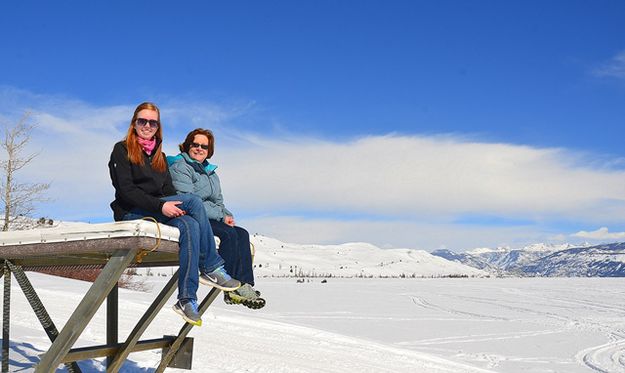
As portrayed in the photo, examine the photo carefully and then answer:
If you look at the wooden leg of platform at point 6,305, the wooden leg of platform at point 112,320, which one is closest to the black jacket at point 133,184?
the wooden leg of platform at point 6,305

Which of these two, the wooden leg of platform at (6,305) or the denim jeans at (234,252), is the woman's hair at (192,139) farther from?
the wooden leg of platform at (6,305)

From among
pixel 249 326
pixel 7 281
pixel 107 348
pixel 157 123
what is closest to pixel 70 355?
pixel 107 348

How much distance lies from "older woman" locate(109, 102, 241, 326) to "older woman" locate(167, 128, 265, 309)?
0.19 m

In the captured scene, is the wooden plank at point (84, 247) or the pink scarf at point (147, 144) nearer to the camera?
the wooden plank at point (84, 247)

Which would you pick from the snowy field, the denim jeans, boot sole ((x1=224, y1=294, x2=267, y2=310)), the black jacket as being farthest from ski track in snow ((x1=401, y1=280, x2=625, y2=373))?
the black jacket

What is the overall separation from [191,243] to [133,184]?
582 millimetres

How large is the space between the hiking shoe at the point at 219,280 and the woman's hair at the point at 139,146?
789 millimetres

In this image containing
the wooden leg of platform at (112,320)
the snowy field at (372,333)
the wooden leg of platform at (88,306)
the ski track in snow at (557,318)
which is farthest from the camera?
the ski track in snow at (557,318)

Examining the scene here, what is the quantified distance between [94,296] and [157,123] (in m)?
1.37

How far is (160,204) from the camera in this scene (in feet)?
12.3

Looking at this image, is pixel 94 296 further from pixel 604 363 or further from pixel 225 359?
pixel 604 363

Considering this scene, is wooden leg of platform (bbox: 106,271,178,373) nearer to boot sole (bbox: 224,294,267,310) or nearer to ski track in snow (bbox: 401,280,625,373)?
boot sole (bbox: 224,294,267,310)

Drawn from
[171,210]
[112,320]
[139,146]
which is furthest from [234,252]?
[112,320]

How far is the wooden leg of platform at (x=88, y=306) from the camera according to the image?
3.25 metres
